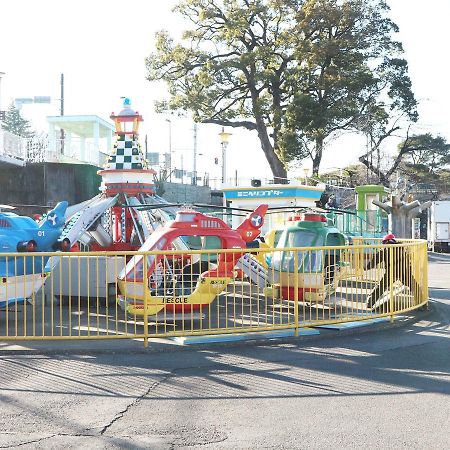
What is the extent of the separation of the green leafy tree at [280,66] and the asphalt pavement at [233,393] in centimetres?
2982

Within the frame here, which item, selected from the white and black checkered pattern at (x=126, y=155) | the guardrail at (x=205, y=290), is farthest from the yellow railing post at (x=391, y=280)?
the white and black checkered pattern at (x=126, y=155)

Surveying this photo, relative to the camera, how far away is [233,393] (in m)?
6.07

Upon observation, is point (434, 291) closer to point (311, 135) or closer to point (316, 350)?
point (316, 350)

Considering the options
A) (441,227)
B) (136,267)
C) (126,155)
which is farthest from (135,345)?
(441,227)

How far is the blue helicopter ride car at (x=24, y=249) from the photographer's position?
29.8 ft

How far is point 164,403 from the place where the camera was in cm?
575

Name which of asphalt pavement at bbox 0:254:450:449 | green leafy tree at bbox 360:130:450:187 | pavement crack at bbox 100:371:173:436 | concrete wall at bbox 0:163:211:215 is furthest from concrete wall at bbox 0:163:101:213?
green leafy tree at bbox 360:130:450:187

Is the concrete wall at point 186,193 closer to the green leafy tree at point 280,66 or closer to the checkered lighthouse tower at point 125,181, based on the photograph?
the green leafy tree at point 280,66

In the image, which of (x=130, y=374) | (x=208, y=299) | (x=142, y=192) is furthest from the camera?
(x=142, y=192)

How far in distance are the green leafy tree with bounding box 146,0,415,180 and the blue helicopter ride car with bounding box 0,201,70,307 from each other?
2748 centimetres

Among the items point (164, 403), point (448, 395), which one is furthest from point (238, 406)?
point (448, 395)

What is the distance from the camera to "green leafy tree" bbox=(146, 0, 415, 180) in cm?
3662

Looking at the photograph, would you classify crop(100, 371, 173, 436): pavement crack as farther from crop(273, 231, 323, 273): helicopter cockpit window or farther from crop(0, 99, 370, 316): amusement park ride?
crop(273, 231, 323, 273): helicopter cockpit window

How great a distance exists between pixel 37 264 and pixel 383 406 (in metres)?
6.08
